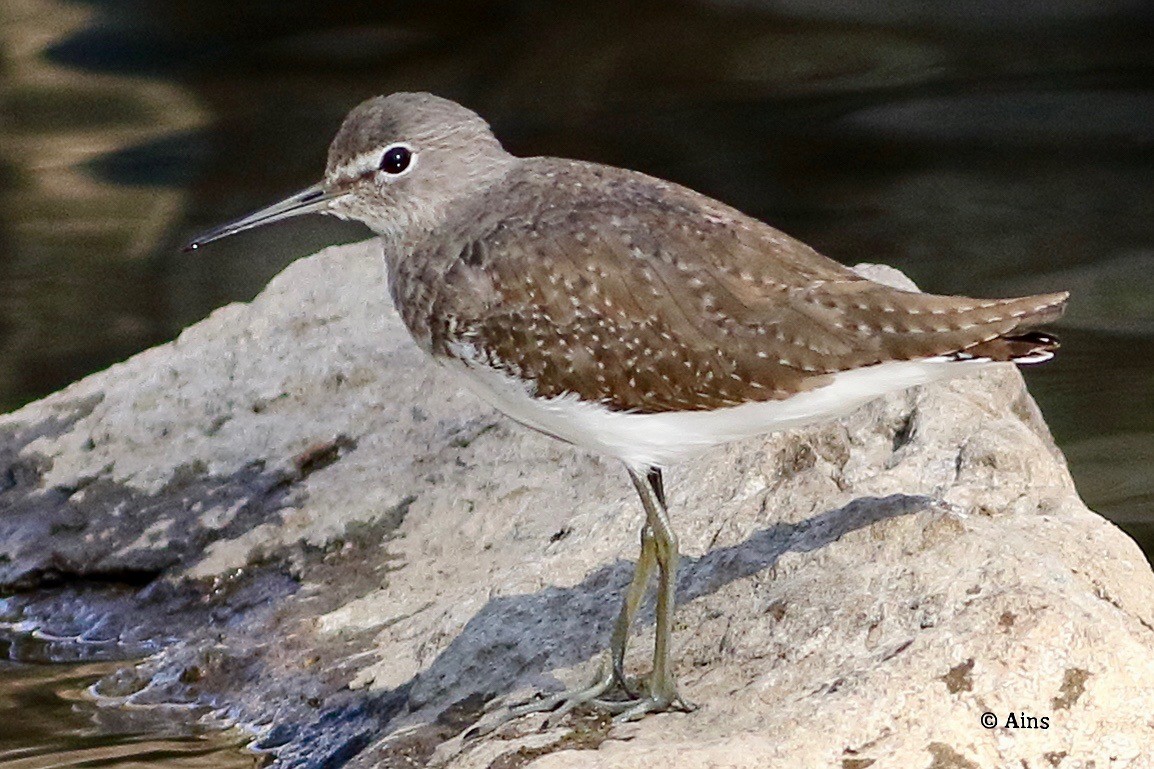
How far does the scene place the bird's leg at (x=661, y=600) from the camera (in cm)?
646

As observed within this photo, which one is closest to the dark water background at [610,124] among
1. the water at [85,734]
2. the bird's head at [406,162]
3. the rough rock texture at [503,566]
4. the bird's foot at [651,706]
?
the rough rock texture at [503,566]

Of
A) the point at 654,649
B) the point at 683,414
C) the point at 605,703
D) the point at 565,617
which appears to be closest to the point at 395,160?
the point at 683,414

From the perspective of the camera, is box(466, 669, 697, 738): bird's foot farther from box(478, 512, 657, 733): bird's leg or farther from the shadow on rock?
the shadow on rock

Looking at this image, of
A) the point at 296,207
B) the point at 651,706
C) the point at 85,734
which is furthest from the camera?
the point at 85,734

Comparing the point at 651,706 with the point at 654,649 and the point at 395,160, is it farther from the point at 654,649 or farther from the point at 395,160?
the point at 395,160

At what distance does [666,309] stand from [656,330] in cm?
8

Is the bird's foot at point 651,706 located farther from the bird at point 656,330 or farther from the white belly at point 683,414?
the white belly at point 683,414

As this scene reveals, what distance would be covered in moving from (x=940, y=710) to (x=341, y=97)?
10.1 m

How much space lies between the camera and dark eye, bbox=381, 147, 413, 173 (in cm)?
723

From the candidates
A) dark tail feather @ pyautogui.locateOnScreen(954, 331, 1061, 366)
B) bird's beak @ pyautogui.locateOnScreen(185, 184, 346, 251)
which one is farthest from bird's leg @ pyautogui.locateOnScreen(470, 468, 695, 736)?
bird's beak @ pyautogui.locateOnScreen(185, 184, 346, 251)

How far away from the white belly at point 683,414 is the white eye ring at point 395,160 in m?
0.87

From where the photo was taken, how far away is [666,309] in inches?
258

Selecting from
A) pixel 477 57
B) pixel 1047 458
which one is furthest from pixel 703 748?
pixel 477 57

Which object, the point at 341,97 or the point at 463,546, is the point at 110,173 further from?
the point at 463,546
